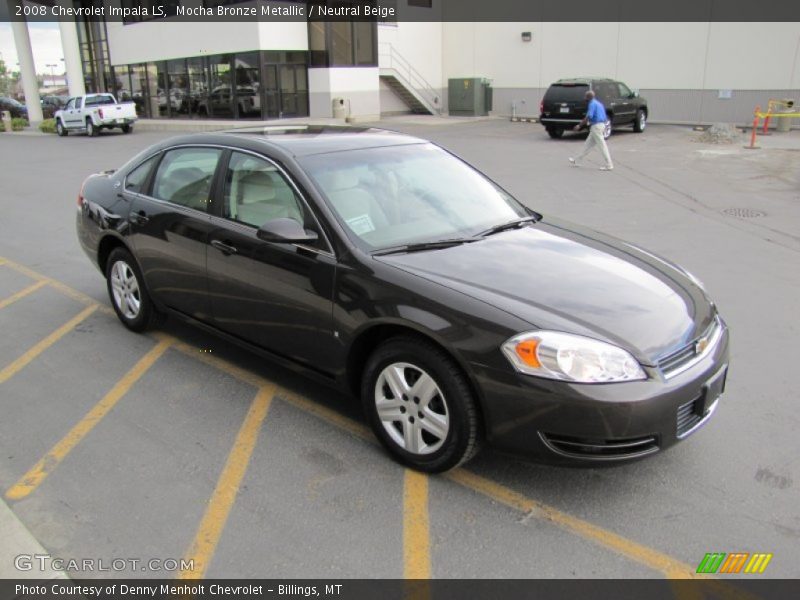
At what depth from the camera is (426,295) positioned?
3.22m

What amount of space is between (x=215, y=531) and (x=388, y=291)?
137 cm

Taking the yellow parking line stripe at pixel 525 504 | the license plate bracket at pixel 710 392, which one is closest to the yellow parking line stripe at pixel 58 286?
the yellow parking line stripe at pixel 525 504

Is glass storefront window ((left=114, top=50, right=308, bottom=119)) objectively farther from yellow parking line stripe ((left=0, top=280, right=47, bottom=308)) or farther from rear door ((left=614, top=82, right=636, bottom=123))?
yellow parking line stripe ((left=0, top=280, right=47, bottom=308))

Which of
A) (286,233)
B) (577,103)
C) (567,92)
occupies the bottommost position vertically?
(286,233)

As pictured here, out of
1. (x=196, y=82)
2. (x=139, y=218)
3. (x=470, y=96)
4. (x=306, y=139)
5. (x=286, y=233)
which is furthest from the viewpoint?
(x=470, y=96)

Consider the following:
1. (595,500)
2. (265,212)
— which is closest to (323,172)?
(265,212)

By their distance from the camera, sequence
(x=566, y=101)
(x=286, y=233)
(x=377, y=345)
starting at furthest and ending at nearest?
(x=566, y=101), (x=286, y=233), (x=377, y=345)

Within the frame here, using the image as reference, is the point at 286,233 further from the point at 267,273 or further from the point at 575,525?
the point at 575,525

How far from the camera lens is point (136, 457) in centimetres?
362

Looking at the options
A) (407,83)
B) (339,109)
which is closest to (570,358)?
(339,109)

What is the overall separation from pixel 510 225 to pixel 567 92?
1887 centimetres

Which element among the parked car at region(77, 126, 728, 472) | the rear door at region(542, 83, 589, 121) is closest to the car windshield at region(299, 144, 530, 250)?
the parked car at region(77, 126, 728, 472)

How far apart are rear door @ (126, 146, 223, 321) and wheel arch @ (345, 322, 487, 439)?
4.42 feet

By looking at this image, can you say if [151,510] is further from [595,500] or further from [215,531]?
[595,500]
